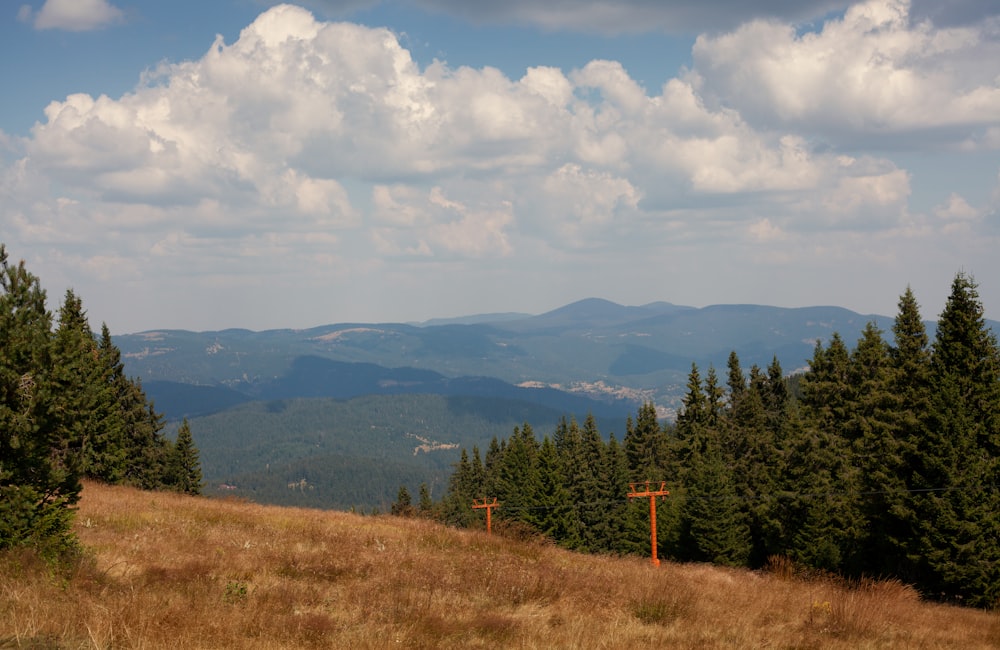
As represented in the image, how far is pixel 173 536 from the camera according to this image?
1525cm

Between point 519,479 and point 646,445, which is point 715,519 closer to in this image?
point 519,479

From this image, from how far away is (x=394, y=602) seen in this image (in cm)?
1015

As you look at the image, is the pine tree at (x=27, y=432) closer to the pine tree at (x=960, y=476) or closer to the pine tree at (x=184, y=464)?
the pine tree at (x=960, y=476)

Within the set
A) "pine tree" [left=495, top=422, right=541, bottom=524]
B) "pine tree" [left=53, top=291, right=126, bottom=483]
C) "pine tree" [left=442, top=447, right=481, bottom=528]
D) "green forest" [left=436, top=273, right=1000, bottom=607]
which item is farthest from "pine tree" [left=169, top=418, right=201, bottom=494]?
"pine tree" [left=442, top=447, right=481, bottom=528]

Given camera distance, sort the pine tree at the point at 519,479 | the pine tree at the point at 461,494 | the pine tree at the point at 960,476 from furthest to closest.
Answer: the pine tree at the point at 461,494 → the pine tree at the point at 519,479 → the pine tree at the point at 960,476

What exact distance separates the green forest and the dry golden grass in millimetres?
5025

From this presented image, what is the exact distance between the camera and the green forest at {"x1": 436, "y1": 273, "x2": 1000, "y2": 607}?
98.2 ft

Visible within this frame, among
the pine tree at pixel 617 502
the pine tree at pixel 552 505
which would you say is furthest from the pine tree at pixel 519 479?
the pine tree at pixel 617 502

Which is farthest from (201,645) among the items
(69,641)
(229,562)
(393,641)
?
(229,562)

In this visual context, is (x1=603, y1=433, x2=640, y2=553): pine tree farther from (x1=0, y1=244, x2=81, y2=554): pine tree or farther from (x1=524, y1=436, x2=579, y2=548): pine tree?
(x1=0, y1=244, x2=81, y2=554): pine tree

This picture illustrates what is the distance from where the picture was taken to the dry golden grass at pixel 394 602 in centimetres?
804

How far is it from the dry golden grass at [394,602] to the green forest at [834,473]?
16.5ft

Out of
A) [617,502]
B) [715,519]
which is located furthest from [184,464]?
[715,519]

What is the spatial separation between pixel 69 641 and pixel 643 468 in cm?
7708
